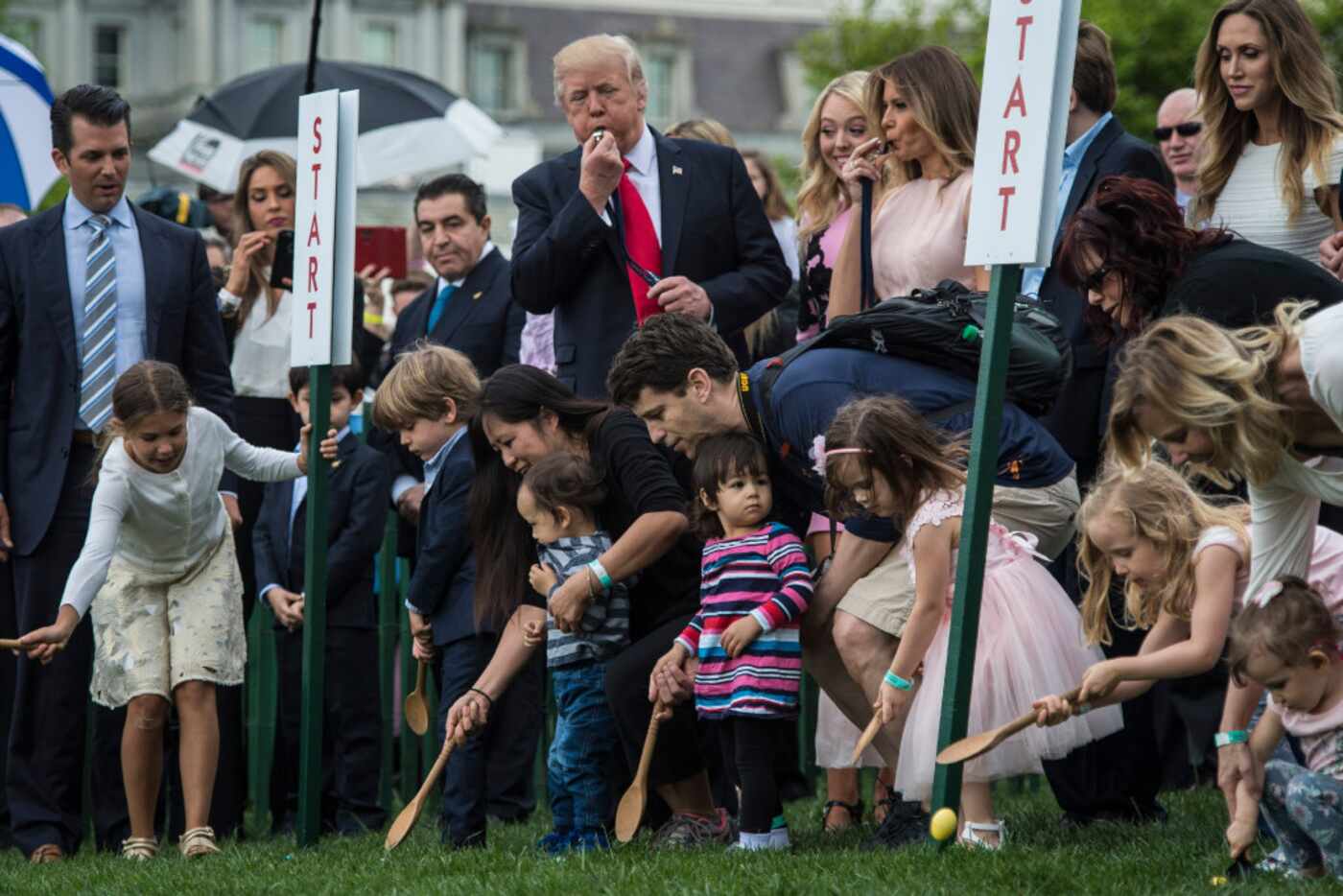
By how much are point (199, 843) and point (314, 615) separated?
3.28ft

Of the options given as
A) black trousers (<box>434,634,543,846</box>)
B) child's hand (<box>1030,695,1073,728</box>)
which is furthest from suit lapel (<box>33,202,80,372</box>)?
child's hand (<box>1030,695,1073,728</box>)

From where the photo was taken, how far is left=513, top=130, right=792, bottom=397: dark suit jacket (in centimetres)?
805

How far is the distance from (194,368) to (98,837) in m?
1.84

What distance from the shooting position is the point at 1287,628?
221 inches

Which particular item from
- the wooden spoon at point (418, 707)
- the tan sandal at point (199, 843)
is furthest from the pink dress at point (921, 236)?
the tan sandal at point (199, 843)

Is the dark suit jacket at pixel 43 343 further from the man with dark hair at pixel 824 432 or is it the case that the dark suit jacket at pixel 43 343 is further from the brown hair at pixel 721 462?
the brown hair at pixel 721 462

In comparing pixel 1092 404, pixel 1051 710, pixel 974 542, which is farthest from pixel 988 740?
pixel 1092 404

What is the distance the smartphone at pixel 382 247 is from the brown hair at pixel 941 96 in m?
5.13

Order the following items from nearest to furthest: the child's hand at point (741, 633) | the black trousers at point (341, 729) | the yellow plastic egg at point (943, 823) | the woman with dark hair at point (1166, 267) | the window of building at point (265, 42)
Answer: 1. the yellow plastic egg at point (943, 823)
2. the woman with dark hair at point (1166, 267)
3. the child's hand at point (741, 633)
4. the black trousers at point (341, 729)
5. the window of building at point (265, 42)

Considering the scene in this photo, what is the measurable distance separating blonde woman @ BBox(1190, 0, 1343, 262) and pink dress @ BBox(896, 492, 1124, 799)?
4.99ft

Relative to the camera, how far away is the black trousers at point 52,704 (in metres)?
8.30

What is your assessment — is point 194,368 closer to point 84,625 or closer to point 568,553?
point 84,625

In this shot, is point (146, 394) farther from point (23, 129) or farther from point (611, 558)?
point (23, 129)

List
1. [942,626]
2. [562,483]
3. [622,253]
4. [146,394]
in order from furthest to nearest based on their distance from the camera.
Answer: [622,253] < [146,394] < [562,483] < [942,626]
